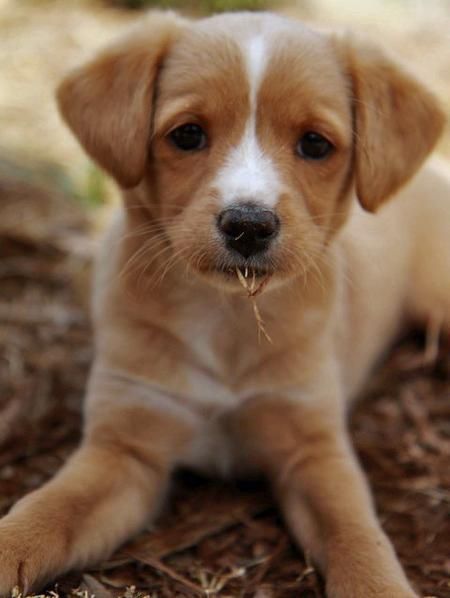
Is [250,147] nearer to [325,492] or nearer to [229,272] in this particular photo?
[229,272]

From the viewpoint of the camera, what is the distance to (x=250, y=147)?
11.9ft

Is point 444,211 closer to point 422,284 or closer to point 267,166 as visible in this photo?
point 422,284

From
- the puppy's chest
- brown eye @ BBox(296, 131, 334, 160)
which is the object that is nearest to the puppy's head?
brown eye @ BBox(296, 131, 334, 160)

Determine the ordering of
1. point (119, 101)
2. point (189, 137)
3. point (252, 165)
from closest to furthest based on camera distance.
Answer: point (252, 165) → point (189, 137) → point (119, 101)

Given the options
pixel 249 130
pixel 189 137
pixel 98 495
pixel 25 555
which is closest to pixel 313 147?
pixel 249 130

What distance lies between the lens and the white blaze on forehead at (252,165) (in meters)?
3.46

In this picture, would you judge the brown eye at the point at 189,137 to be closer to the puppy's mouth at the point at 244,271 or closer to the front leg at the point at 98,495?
the puppy's mouth at the point at 244,271

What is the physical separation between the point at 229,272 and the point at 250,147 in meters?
0.49

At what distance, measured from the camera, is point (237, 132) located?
12.0 ft

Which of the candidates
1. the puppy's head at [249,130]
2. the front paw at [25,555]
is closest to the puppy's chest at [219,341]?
the puppy's head at [249,130]

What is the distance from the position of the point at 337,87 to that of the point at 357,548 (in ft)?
6.07

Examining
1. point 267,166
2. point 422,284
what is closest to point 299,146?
point 267,166

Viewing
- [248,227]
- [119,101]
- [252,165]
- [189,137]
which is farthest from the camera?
[119,101]

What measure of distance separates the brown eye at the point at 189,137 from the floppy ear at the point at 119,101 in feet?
0.46
